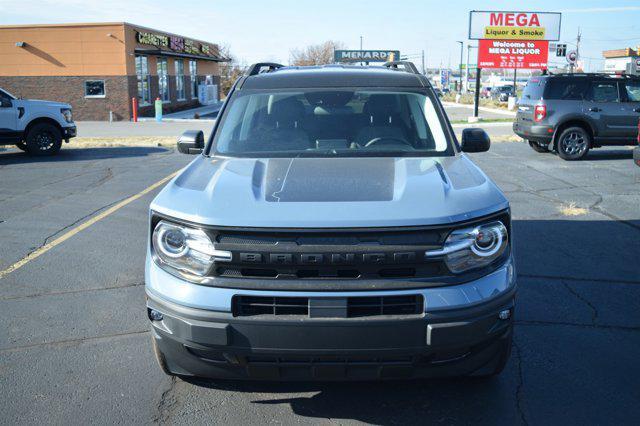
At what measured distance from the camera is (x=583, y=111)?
14.2 m

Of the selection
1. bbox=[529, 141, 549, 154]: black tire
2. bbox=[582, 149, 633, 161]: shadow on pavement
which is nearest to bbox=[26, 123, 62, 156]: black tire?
bbox=[529, 141, 549, 154]: black tire

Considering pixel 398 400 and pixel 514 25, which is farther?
pixel 514 25

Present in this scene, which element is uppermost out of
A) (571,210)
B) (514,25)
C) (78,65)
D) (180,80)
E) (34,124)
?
(514,25)

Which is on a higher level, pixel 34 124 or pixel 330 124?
pixel 330 124

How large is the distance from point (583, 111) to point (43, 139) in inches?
522

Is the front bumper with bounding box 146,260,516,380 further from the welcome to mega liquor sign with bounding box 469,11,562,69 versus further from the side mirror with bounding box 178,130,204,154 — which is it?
the welcome to mega liquor sign with bounding box 469,11,562,69

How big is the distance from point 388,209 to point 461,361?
83cm

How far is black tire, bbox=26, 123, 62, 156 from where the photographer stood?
51.1 ft

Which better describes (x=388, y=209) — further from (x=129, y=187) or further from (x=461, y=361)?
(x=129, y=187)

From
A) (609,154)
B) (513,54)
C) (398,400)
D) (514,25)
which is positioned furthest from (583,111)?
(513,54)

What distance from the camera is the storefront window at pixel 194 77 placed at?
140ft

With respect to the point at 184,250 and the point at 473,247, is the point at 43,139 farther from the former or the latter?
the point at 473,247

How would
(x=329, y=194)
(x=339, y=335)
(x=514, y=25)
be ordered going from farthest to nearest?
(x=514, y=25) → (x=329, y=194) → (x=339, y=335)

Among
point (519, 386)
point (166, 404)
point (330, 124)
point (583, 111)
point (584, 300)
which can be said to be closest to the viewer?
point (166, 404)
